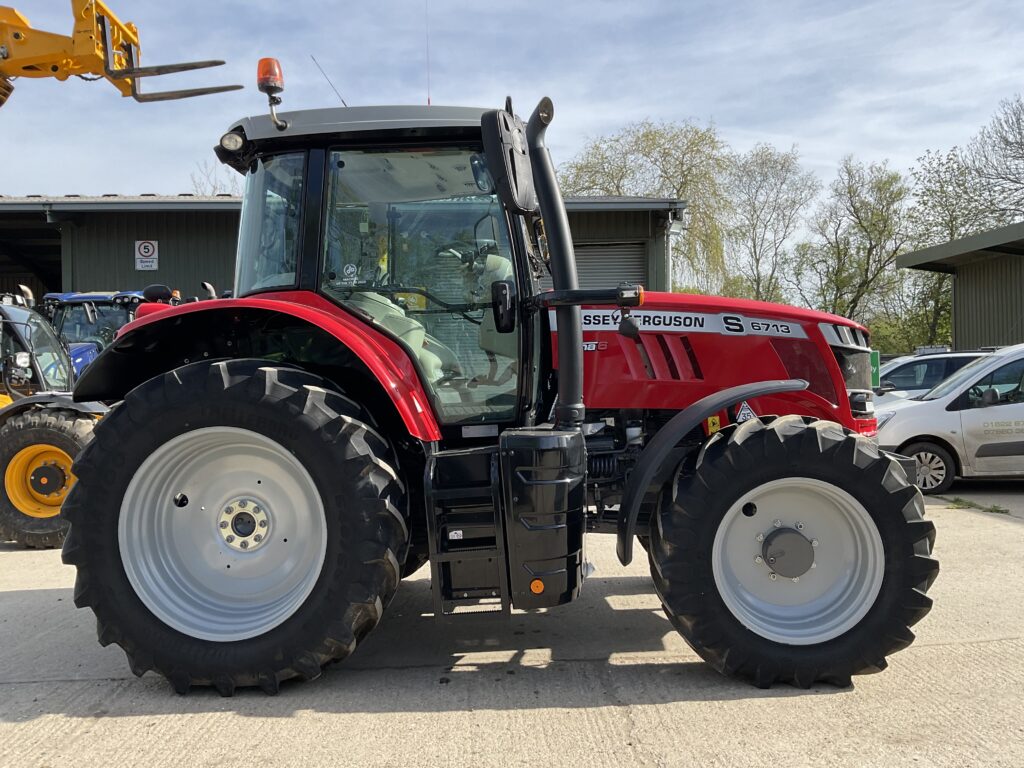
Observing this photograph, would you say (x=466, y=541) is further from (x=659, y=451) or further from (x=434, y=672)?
(x=659, y=451)

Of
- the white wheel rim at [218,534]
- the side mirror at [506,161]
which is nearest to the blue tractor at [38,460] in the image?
the white wheel rim at [218,534]

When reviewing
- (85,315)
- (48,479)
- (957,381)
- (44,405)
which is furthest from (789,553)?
(85,315)

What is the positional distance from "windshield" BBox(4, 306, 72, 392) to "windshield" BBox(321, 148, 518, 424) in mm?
5117

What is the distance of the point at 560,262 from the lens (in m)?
2.86

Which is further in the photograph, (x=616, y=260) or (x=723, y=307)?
(x=616, y=260)

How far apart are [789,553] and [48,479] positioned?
5604 mm

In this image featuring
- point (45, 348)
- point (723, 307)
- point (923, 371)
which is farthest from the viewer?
point (923, 371)

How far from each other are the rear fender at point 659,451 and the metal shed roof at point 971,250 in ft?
44.4

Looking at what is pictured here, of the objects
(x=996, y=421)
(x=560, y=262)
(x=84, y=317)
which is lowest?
(x=996, y=421)

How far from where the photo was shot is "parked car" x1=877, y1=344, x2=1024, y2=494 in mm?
7297

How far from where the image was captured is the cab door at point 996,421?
7266mm

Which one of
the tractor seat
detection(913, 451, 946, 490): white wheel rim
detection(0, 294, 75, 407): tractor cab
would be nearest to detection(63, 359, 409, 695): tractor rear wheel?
the tractor seat

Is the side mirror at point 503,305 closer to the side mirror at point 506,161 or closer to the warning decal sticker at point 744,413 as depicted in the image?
the side mirror at point 506,161

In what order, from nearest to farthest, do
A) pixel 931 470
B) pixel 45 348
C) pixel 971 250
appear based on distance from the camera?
pixel 45 348 → pixel 931 470 → pixel 971 250
